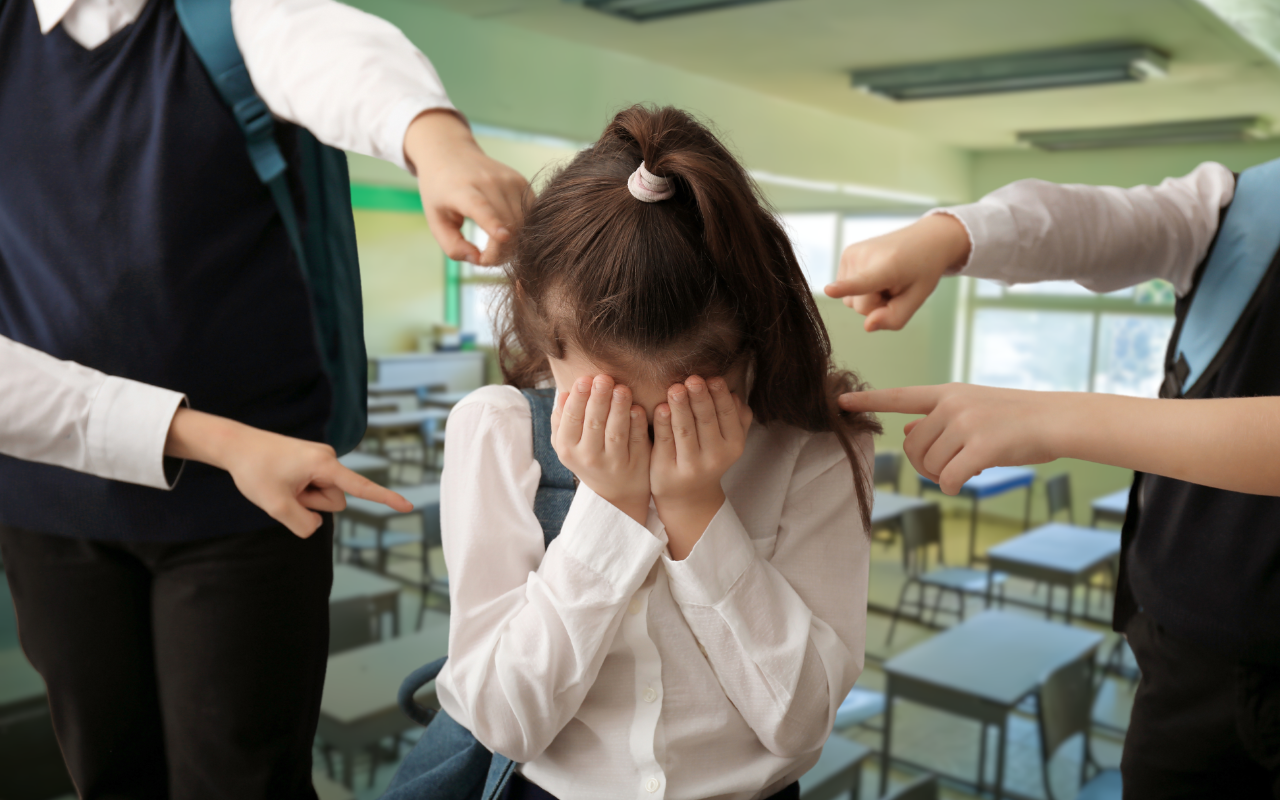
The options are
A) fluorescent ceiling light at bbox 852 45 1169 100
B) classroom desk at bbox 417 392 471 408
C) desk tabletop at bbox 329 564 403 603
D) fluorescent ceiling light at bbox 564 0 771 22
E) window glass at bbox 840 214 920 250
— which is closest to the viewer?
desk tabletop at bbox 329 564 403 603

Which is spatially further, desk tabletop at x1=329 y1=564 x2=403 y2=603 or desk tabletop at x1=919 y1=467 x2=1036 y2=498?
desk tabletop at x1=919 y1=467 x2=1036 y2=498

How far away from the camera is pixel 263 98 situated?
77 centimetres

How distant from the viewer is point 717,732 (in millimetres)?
805

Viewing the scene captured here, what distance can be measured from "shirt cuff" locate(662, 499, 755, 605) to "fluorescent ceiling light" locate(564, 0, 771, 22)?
139 inches

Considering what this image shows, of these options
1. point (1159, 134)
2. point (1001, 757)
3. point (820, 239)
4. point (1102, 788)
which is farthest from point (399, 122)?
point (820, 239)

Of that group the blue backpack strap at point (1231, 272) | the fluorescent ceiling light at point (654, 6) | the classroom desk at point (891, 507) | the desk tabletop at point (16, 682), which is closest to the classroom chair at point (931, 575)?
the classroom desk at point (891, 507)

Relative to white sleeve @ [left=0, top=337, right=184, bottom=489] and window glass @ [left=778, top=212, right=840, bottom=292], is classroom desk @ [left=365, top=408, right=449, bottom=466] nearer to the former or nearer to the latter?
window glass @ [left=778, top=212, right=840, bottom=292]

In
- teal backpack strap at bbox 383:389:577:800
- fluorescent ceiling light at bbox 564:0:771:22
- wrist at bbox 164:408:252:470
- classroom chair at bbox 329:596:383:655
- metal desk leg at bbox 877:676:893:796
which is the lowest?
metal desk leg at bbox 877:676:893:796

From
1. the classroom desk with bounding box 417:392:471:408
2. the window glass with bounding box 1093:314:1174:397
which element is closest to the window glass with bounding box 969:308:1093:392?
the window glass with bounding box 1093:314:1174:397

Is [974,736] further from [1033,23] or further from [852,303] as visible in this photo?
[852,303]

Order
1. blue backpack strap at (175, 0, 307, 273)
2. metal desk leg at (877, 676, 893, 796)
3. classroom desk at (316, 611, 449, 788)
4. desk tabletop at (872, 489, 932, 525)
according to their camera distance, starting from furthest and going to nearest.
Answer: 1. desk tabletop at (872, 489, 932, 525)
2. metal desk leg at (877, 676, 893, 796)
3. classroom desk at (316, 611, 449, 788)
4. blue backpack strap at (175, 0, 307, 273)

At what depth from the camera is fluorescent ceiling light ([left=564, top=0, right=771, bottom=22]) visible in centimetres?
380

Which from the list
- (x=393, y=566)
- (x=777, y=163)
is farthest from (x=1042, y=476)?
(x=393, y=566)

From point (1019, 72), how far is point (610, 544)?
192 inches
